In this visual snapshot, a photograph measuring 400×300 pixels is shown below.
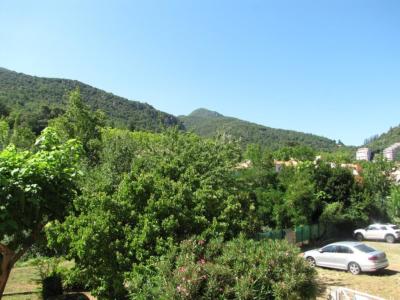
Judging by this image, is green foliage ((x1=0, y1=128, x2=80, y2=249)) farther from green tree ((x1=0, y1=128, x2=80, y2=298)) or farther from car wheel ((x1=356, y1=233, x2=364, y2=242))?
car wheel ((x1=356, y1=233, x2=364, y2=242))

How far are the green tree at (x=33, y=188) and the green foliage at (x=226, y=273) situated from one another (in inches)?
97.8

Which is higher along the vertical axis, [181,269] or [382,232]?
[181,269]

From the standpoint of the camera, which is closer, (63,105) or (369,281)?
(369,281)

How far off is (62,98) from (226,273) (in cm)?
9361

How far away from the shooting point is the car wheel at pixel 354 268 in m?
16.8

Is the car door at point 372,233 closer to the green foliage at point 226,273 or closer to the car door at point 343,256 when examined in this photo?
the car door at point 343,256

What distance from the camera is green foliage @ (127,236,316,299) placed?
7281mm

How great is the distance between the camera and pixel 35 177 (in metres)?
5.61

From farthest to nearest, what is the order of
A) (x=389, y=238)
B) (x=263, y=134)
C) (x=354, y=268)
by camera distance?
(x=263, y=134), (x=389, y=238), (x=354, y=268)

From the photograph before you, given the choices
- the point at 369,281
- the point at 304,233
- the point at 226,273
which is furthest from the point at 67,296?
the point at 304,233

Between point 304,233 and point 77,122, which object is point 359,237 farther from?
point 77,122

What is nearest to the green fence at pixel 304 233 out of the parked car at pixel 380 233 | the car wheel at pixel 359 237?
the car wheel at pixel 359 237

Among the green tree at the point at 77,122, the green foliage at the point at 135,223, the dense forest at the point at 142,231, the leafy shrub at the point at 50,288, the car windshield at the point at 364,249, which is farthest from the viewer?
the green tree at the point at 77,122

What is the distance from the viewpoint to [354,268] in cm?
1694
